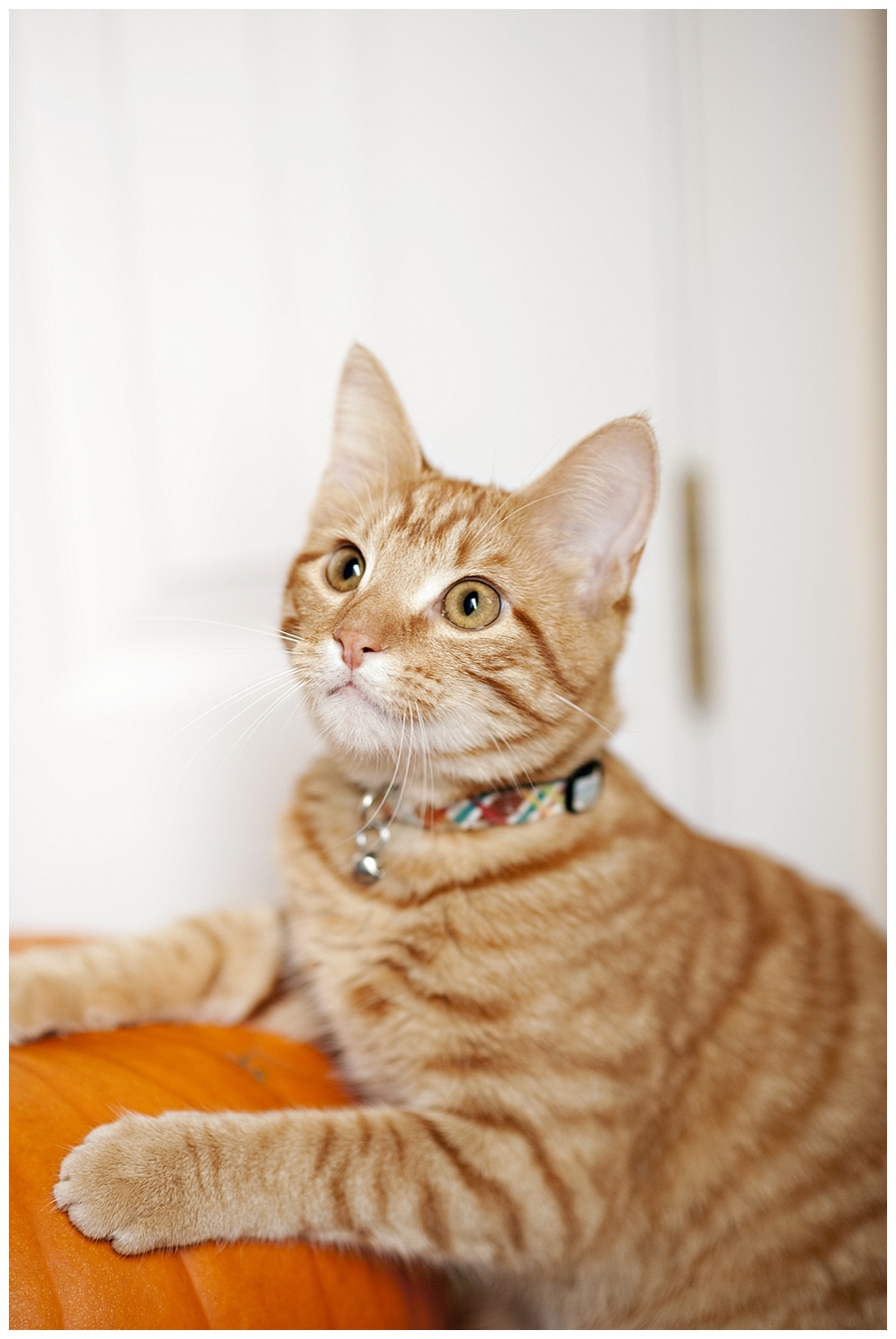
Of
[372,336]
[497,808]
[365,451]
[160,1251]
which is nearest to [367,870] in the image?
[497,808]

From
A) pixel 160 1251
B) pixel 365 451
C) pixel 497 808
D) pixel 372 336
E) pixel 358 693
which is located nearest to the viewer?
pixel 160 1251

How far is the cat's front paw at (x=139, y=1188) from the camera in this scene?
94 centimetres

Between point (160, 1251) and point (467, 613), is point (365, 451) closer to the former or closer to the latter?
point (467, 613)

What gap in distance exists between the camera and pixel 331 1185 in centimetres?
102

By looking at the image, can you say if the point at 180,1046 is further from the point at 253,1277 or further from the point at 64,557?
the point at 64,557

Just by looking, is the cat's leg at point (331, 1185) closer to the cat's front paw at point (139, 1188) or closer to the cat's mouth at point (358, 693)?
the cat's front paw at point (139, 1188)

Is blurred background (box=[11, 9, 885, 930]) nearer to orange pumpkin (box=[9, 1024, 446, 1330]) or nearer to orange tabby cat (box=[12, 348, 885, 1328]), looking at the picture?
orange tabby cat (box=[12, 348, 885, 1328])

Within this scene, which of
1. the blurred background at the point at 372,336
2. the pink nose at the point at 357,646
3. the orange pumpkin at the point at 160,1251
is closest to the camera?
the orange pumpkin at the point at 160,1251

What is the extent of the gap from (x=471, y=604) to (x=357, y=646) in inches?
6.6

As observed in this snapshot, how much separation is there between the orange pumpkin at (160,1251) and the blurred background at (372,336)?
447 mm

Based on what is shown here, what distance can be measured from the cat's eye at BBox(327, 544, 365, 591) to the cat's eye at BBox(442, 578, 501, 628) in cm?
14

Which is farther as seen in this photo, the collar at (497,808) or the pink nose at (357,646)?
the collar at (497,808)

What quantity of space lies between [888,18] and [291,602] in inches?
41.1

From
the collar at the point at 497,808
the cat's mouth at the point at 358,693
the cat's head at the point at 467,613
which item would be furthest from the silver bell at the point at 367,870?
the cat's mouth at the point at 358,693
